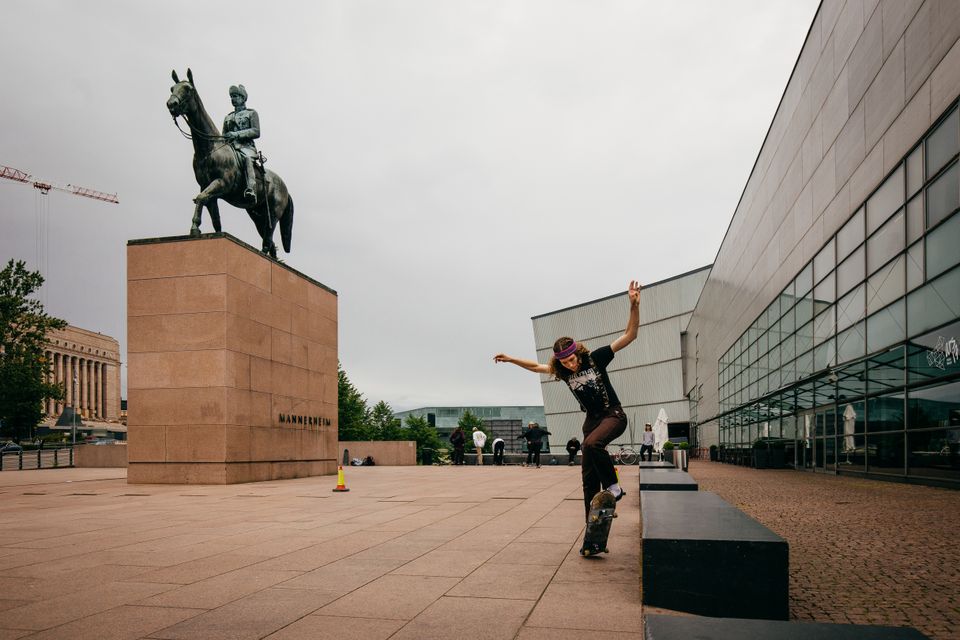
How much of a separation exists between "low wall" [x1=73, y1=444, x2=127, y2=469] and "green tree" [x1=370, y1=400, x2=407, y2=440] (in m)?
46.2

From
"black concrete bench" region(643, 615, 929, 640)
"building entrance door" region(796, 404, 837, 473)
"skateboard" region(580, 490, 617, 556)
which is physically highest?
"black concrete bench" region(643, 615, 929, 640)

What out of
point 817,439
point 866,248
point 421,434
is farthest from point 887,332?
point 421,434

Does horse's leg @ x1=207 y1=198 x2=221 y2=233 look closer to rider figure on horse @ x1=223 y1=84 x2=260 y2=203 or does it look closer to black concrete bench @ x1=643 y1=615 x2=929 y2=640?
rider figure on horse @ x1=223 y1=84 x2=260 y2=203

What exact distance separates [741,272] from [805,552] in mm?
32891

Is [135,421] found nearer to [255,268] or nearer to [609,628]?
[255,268]

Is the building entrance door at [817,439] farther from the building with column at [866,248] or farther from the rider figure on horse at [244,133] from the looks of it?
the rider figure on horse at [244,133]

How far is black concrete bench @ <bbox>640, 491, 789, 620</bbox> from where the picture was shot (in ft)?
13.6

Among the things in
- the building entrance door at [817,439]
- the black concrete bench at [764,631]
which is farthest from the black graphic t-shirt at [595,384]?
the building entrance door at [817,439]

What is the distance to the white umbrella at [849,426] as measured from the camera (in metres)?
20.1

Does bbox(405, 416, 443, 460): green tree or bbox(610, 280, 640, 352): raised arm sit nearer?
bbox(610, 280, 640, 352): raised arm

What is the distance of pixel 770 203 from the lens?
101 ft

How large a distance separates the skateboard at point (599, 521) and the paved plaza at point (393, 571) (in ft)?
0.42

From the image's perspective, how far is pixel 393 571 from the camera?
5965 millimetres

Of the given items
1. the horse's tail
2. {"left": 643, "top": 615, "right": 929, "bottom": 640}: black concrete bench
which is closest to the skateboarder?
{"left": 643, "top": 615, "right": 929, "bottom": 640}: black concrete bench
